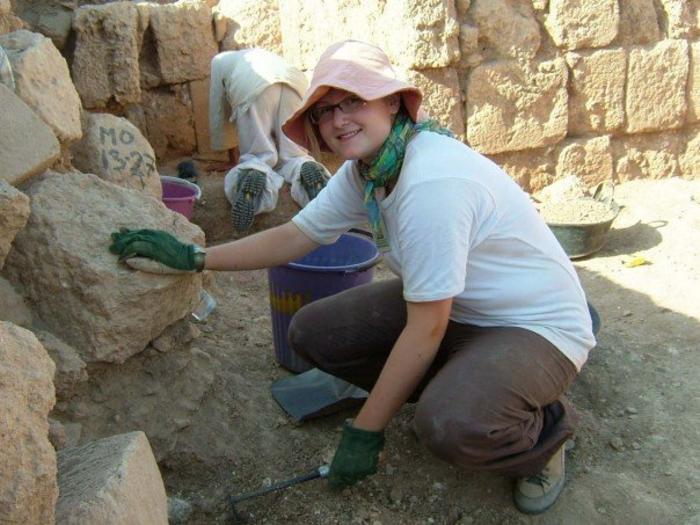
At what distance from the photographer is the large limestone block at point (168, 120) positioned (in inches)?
210

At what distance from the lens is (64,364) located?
88.0 inches

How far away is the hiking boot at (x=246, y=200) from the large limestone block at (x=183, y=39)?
1.16 meters

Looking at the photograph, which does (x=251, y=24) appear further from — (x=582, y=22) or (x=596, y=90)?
(x=596, y=90)

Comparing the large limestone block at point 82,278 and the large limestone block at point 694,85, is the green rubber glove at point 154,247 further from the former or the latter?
the large limestone block at point 694,85

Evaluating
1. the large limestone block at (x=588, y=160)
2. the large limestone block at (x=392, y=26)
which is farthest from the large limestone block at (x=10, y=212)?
the large limestone block at (x=588, y=160)

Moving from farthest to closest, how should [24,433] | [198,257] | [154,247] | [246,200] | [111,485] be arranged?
[246,200]
[198,257]
[154,247]
[111,485]
[24,433]

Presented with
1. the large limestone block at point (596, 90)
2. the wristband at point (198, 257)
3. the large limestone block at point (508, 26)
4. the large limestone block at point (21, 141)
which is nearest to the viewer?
the large limestone block at point (21, 141)

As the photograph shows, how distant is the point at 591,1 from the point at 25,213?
4100mm

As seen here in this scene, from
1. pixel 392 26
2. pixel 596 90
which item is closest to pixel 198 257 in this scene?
pixel 392 26

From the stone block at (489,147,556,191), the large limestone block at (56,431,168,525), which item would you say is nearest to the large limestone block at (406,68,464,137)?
the stone block at (489,147,556,191)

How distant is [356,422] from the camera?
2.24m

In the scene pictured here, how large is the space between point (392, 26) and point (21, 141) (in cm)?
301

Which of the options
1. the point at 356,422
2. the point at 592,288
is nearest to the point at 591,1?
the point at 592,288

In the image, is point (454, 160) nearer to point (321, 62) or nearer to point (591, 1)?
point (321, 62)
